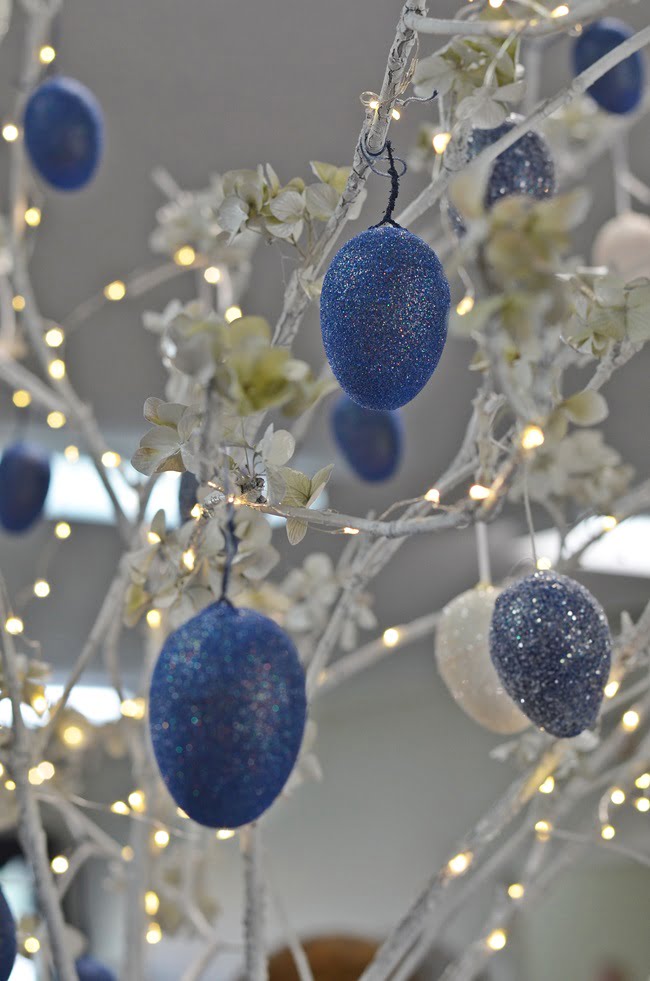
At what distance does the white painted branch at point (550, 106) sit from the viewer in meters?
0.50

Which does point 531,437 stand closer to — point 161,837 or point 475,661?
point 475,661

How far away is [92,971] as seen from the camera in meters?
0.97

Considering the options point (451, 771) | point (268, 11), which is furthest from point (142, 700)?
point (451, 771)

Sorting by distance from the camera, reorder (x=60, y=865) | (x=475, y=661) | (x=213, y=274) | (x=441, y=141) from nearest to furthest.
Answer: (x=441, y=141) < (x=475, y=661) < (x=60, y=865) < (x=213, y=274)

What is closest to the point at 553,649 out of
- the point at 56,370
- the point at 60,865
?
the point at 60,865

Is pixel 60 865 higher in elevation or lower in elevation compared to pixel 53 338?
lower

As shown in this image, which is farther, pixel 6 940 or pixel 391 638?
pixel 391 638

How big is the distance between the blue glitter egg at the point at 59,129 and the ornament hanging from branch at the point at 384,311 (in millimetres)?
580

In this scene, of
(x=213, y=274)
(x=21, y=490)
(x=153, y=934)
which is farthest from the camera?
(x=21, y=490)

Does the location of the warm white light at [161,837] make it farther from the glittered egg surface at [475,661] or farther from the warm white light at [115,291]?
the warm white light at [115,291]

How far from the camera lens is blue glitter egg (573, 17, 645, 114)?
1.04 m

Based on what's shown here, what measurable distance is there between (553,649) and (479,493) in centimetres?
9

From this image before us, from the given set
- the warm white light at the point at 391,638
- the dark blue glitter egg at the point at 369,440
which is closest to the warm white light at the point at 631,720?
the warm white light at the point at 391,638

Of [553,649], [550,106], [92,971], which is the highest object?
[550,106]
